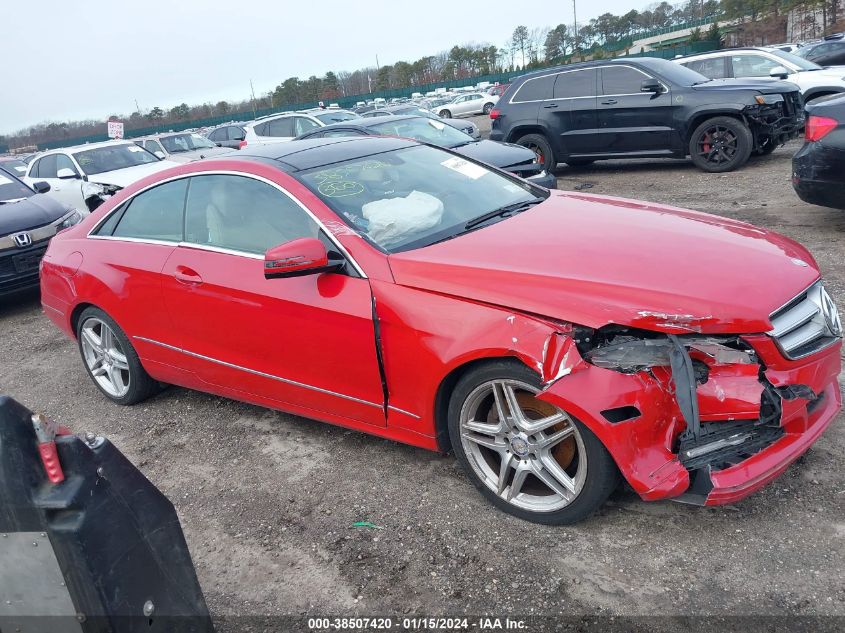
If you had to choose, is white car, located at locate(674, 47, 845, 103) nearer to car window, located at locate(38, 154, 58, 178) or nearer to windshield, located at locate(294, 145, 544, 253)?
windshield, located at locate(294, 145, 544, 253)

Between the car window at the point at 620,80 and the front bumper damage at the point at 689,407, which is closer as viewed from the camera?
the front bumper damage at the point at 689,407

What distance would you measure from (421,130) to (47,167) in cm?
682

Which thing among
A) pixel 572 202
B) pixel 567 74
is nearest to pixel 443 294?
pixel 572 202

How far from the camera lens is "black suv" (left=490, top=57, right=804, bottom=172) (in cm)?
970

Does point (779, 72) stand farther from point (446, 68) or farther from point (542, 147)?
point (446, 68)

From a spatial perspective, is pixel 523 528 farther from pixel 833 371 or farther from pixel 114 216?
pixel 114 216

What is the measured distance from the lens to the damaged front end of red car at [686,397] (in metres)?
2.54

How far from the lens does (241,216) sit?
3748 mm

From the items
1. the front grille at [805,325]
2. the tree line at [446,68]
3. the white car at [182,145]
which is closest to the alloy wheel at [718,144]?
the front grille at [805,325]

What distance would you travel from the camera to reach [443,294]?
→ 2.93 metres

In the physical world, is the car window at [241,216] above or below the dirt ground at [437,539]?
above

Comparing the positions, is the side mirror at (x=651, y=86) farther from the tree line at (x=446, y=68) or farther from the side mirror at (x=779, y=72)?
the tree line at (x=446, y=68)

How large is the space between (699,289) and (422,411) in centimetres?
127

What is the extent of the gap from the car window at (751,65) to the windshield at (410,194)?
420 inches
